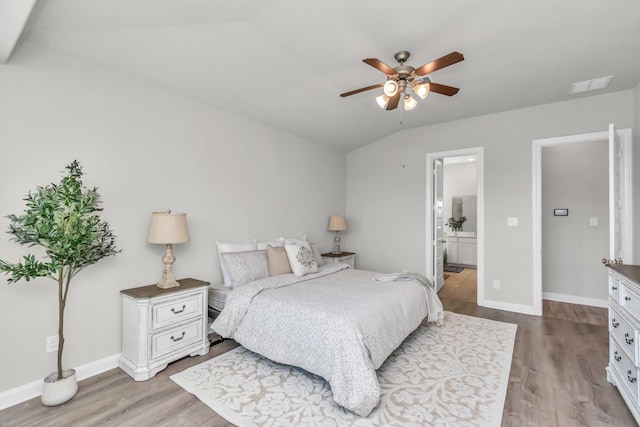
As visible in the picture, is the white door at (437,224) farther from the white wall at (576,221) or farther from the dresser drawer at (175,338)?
the dresser drawer at (175,338)

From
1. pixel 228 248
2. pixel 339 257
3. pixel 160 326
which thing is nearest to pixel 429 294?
pixel 339 257

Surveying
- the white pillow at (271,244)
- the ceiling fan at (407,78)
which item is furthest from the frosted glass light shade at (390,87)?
the white pillow at (271,244)

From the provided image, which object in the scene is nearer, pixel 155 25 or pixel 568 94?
pixel 155 25

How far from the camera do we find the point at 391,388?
7.64 feet

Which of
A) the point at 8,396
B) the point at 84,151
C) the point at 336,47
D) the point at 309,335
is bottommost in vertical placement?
the point at 8,396

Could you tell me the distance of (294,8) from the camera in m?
2.20

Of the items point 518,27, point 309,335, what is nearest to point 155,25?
point 309,335

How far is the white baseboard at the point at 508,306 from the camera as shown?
13.5 feet

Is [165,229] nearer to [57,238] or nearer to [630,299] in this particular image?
[57,238]

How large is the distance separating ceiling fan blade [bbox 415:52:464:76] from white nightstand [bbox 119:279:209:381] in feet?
8.74

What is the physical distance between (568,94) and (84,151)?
520cm

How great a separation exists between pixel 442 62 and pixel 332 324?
6.88 feet

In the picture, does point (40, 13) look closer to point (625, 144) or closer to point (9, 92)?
point (9, 92)

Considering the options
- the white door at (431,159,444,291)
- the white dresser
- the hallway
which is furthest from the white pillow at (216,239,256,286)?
the white dresser
